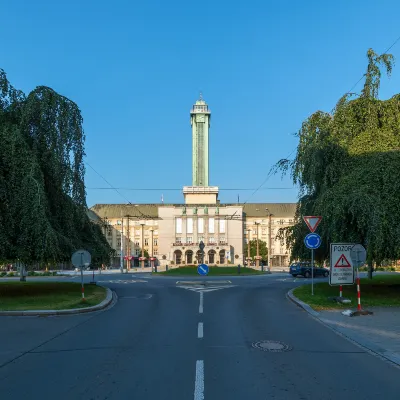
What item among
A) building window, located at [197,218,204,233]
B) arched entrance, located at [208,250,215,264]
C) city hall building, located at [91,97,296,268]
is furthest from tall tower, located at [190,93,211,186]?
arched entrance, located at [208,250,215,264]

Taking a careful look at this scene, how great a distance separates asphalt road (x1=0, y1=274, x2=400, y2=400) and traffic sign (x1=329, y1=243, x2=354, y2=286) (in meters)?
3.47

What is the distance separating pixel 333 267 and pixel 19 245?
12.7 m

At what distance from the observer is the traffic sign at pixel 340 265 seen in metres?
16.1

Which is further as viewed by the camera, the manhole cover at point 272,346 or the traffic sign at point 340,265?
the traffic sign at point 340,265

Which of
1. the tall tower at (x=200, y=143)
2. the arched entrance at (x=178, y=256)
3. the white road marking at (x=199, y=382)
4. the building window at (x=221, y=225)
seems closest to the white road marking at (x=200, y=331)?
the white road marking at (x=199, y=382)

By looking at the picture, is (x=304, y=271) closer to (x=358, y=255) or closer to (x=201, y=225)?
(x=358, y=255)

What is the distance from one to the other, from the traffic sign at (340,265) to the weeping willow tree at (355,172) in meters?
0.90

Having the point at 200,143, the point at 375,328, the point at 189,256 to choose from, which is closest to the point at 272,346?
the point at 375,328

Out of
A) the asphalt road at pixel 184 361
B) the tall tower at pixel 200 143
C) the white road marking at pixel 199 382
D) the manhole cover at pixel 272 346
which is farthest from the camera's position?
the tall tower at pixel 200 143

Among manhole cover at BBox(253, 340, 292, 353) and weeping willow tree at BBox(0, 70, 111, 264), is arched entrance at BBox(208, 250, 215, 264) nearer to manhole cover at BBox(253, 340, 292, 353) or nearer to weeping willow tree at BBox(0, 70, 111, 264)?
weeping willow tree at BBox(0, 70, 111, 264)

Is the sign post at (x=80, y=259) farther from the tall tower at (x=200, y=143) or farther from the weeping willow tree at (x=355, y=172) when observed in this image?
the tall tower at (x=200, y=143)

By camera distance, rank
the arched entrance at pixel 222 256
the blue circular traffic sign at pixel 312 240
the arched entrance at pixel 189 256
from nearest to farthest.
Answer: the blue circular traffic sign at pixel 312 240 < the arched entrance at pixel 222 256 < the arched entrance at pixel 189 256

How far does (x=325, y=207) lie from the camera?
17641mm

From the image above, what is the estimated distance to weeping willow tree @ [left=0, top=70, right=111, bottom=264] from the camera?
17844mm
